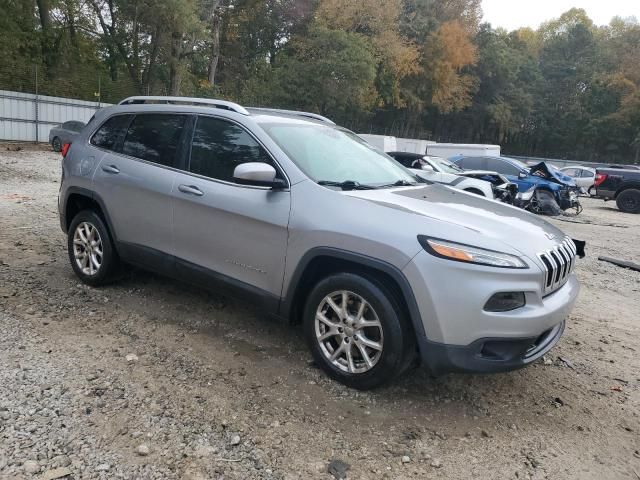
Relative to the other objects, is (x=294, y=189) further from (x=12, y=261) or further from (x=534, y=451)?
(x=12, y=261)

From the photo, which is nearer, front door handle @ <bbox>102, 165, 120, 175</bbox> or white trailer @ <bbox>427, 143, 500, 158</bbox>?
front door handle @ <bbox>102, 165, 120, 175</bbox>

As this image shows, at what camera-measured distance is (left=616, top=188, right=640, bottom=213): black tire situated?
1689 cm

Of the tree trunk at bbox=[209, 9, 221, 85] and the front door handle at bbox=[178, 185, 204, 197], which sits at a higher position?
the tree trunk at bbox=[209, 9, 221, 85]

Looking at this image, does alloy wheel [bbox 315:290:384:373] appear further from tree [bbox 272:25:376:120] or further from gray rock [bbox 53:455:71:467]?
tree [bbox 272:25:376:120]

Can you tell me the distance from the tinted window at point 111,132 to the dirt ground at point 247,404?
136 cm

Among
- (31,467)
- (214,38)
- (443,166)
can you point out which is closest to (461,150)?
(443,166)

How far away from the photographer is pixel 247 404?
3150mm

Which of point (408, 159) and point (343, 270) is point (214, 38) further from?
point (343, 270)

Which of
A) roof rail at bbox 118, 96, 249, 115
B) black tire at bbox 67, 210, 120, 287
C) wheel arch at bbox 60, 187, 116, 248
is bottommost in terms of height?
black tire at bbox 67, 210, 120, 287

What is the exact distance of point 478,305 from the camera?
9.38ft

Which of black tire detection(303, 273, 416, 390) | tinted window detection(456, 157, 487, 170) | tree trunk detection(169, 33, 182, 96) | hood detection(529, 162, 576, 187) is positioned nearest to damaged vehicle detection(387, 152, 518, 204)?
hood detection(529, 162, 576, 187)

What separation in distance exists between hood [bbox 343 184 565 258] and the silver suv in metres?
0.01

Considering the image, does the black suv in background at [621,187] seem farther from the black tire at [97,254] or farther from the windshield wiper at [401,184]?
the black tire at [97,254]

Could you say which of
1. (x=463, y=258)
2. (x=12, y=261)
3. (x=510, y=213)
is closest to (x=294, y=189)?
(x=463, y=258)
